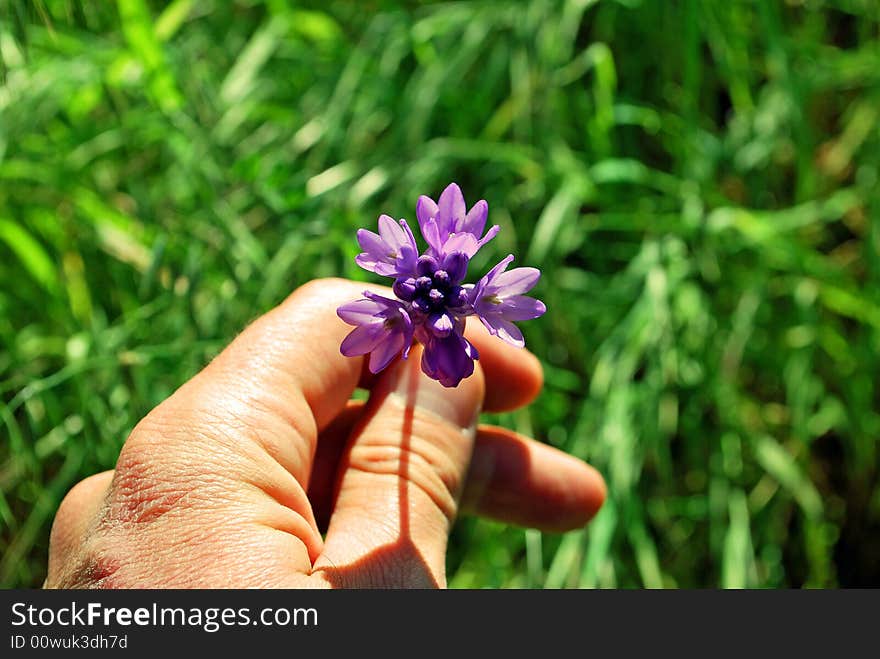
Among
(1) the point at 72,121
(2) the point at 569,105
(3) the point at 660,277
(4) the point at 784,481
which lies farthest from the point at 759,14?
(1) the point at 72,121

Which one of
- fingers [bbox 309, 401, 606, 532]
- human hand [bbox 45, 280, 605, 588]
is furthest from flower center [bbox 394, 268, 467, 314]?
fingers [bbox 309, 401, 606, 532]

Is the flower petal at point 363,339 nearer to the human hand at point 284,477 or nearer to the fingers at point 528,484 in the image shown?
the human hand at point 284,477

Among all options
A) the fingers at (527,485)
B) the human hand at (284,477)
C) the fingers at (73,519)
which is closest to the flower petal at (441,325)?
the human hand at (284,477)

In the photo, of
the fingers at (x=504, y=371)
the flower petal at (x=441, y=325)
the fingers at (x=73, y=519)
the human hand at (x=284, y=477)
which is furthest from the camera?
the fingers at (x=504, y=371)

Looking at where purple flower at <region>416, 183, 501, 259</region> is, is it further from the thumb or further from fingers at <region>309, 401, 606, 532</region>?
fingers at <region>309, 401, 606, 532</region>

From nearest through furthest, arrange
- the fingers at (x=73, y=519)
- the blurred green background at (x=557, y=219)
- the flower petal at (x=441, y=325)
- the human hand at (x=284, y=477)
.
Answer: the flower petal at (x=441, y=325) < the human hand at (x=284, y=477) < the fingers at (x=73, y=519) < the blurred green background at (x=557, y=219)

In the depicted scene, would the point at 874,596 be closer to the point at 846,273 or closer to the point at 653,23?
the point at 846,273
